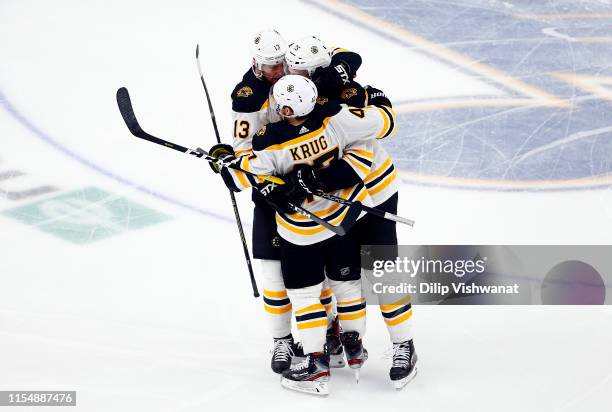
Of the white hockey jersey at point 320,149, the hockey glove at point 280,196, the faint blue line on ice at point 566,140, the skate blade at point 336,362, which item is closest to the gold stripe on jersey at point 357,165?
the white hockey jersey at point 320,149

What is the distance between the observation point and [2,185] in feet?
20.5

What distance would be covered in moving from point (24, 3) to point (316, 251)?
188 inches

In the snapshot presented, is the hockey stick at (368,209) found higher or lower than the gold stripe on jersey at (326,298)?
higher

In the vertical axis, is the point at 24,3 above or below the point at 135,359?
above

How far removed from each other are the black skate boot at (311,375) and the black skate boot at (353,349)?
3.7 inches

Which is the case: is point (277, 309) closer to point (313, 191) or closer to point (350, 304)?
point (350, 304)

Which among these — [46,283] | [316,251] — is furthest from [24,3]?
[316,251]

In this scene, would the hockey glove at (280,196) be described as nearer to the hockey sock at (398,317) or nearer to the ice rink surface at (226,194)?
the hockey sock at (398,317)

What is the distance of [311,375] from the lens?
4.50 m

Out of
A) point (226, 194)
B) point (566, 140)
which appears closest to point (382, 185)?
point (226, 194)

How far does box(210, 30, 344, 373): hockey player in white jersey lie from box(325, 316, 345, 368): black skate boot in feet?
0.52

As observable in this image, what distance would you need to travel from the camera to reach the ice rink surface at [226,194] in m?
4.60

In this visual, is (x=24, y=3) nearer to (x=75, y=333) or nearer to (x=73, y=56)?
(x=73, y=56)

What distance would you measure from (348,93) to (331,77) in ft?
0.34
